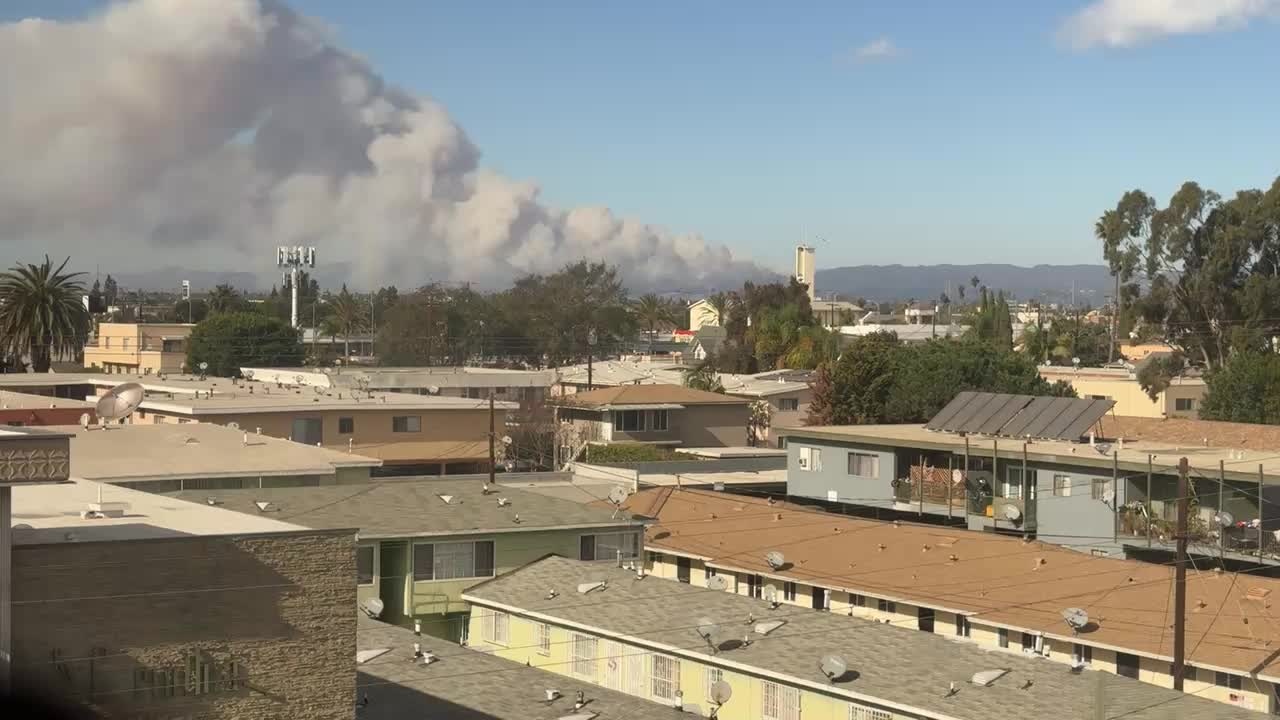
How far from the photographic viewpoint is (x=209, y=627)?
18609 millimetres

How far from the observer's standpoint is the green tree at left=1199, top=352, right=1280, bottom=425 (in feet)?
237

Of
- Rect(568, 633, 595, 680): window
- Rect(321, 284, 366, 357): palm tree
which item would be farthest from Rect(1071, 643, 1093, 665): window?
Rect(321, 284, 366, 357): palm tree

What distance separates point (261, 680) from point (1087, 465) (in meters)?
32.8

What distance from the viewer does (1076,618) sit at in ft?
102

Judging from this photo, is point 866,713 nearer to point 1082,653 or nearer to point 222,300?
point 1082,653

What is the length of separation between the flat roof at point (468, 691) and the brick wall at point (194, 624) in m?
4.30

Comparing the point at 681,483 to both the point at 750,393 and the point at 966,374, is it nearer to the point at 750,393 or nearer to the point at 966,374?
the point at 966,374

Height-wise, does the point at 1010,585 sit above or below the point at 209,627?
below

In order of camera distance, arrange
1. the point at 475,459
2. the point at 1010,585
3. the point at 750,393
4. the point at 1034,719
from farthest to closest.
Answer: the point at 750,393 < the point at 475,459 < the point at 1010,585 < the point at 1034,719

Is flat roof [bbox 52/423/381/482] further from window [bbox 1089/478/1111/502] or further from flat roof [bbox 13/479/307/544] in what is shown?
window [bbox 1089/478/1111/502]

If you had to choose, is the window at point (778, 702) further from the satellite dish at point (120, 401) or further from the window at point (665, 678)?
the satellite dish at point (120, 401)

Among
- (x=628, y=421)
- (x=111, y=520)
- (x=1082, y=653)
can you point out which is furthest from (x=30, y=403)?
(x=111, y=520)

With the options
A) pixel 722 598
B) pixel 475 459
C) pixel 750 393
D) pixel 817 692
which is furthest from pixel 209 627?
pixel 750 393

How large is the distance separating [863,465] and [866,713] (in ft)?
101
